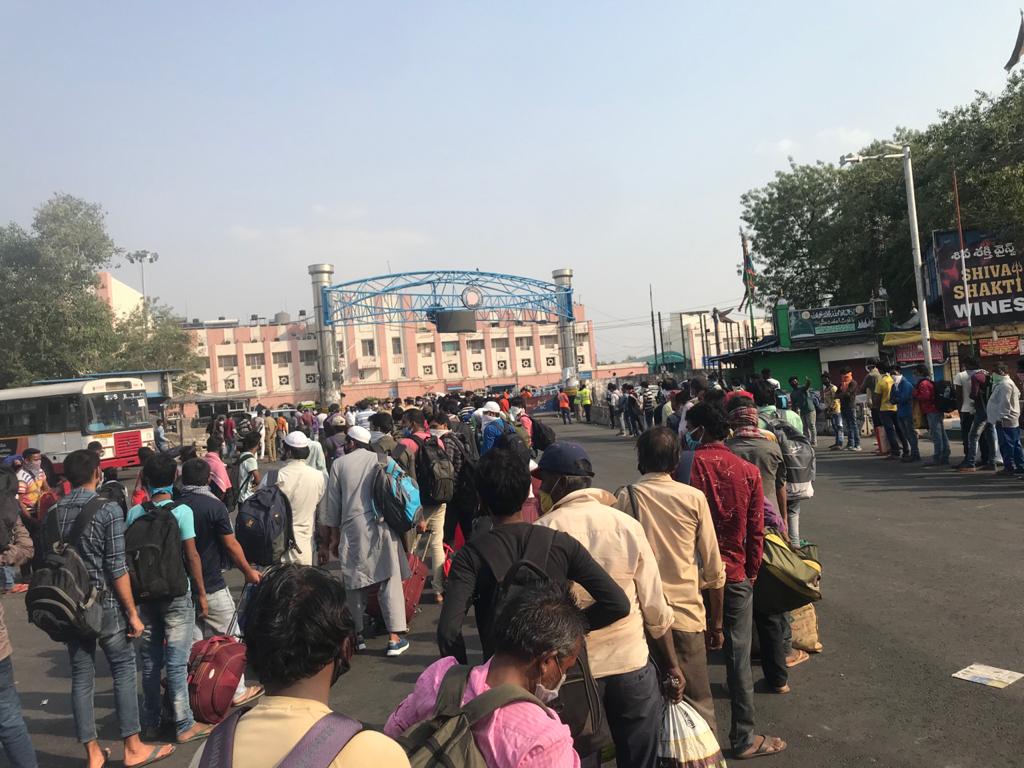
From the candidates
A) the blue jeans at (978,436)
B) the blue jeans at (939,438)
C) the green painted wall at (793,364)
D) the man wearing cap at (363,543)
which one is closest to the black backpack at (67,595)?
the man wearing cap at (363,543)

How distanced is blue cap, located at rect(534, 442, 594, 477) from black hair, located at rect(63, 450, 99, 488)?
3.04 metres

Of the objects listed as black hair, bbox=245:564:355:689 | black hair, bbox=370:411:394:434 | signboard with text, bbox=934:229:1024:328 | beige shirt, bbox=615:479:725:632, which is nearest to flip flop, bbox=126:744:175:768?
beige shirt, bbox=615:479:725:632

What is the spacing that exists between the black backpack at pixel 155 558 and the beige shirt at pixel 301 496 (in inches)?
53.8

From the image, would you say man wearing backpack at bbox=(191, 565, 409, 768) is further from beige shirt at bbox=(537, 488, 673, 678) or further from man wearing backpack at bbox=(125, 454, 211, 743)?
man wearing backpack at bbox=(125, 454, 211, 743)

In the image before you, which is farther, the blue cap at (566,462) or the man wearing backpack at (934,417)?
the man wearing backpack at (934,417)

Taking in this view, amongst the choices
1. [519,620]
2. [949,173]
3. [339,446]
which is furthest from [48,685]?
[949,173]

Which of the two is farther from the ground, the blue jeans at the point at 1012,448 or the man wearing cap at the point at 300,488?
the man wearing cap at the point at 300,488

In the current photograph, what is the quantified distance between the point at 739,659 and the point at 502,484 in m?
1.82

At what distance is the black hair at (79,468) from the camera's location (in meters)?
4.88

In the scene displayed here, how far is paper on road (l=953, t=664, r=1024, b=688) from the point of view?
4676 mm

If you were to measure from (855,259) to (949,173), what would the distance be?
6.17 meters

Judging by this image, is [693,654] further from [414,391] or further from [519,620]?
[414,391]

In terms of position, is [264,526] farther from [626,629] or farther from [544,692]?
[544,692]

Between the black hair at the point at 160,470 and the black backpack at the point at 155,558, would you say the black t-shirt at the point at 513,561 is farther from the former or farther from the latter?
the black hair at the point at 160,470
